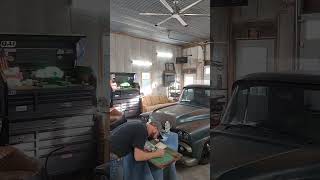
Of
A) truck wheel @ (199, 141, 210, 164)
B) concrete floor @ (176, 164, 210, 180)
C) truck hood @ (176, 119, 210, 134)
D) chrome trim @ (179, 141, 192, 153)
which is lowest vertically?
concrete floor @ (176, 164, 210, 180)

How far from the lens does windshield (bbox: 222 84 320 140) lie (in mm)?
927

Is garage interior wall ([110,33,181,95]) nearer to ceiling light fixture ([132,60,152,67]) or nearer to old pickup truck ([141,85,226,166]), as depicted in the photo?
ceiling light fixture ([132,60,152,67])

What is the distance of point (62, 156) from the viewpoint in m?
1.79

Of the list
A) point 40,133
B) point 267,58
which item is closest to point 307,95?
point 267,58

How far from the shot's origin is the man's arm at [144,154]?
170 centimetres

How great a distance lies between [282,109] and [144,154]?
93cm

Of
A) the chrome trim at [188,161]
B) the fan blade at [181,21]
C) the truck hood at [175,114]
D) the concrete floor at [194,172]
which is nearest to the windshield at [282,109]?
the concrete floor at [194,172]

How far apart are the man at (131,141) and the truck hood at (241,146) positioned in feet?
2.00

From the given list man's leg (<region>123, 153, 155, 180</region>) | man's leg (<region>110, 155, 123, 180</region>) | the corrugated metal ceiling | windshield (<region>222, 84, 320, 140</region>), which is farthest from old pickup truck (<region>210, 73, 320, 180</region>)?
man's leg (<region>110, 155, 123, 180</region>)

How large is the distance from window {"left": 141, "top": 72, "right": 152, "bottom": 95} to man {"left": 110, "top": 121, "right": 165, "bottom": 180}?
190 millimetres

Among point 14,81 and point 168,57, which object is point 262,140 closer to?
point 168,57

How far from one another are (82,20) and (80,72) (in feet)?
1.00

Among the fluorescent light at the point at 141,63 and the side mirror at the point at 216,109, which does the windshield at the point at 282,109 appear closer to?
the side mirror at the point at 216,109

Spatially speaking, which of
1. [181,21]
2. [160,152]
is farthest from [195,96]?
[181,21]
